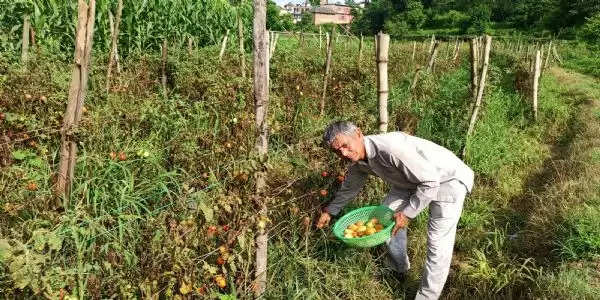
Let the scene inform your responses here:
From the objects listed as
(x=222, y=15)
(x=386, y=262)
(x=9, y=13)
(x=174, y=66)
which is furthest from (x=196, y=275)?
(x=222, y=15)

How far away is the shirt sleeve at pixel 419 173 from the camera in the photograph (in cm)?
278

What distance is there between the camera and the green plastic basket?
2.82 meters

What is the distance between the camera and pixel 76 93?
107 inches

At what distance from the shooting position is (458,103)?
6516 mm

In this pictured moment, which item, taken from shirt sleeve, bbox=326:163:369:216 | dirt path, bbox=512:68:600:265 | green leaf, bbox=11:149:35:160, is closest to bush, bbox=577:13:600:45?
dirt path, bbox=512:68:600:265

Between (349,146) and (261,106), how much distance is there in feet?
1.97

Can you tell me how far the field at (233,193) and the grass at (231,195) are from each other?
0.02 m

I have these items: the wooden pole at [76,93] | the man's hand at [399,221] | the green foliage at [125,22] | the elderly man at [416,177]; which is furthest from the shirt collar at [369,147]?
the green foliage at [125,22]

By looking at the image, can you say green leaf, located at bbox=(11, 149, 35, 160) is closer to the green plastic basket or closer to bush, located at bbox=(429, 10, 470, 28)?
the green plastic basket

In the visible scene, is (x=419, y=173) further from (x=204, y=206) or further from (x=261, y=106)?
(x=204, y=206)

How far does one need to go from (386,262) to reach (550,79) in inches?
434

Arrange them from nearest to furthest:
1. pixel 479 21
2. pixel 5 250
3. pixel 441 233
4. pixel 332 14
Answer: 1. pixel 5 250
2. pixel 441 233
3. pixel 479 21
4. pixel 332 14

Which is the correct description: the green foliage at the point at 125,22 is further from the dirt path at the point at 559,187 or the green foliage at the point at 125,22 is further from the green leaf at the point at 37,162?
the dirt path at the point at 559,187

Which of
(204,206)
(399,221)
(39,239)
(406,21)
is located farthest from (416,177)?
(406,21)
